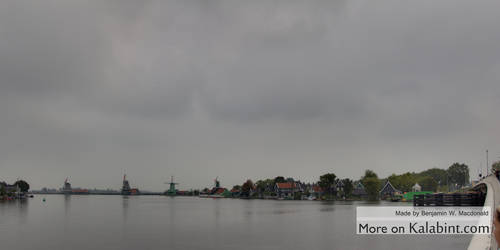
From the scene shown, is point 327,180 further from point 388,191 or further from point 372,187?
point 388,191

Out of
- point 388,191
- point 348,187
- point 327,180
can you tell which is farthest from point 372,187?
point 327,180

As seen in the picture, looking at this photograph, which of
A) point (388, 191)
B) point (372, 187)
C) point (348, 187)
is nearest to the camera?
point (372, 187)

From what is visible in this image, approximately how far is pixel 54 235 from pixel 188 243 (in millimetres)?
19837

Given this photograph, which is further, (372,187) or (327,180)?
(327,180)

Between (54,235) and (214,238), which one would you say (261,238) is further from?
(54,235)

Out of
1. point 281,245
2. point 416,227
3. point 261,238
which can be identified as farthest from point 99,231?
point 416,227

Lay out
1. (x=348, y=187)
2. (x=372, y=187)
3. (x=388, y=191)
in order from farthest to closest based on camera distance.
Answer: (x=348, y=187) → (x=388, y=191) → (x=372, y=187)

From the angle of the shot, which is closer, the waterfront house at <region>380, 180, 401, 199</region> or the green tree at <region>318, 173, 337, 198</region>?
the waterfront house at <region>380, 180, 401, 199</region>

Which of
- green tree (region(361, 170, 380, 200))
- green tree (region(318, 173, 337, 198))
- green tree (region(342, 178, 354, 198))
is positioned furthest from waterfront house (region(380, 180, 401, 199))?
green tree (region(318, 173, 337, 198))

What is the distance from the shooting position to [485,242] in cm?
1655

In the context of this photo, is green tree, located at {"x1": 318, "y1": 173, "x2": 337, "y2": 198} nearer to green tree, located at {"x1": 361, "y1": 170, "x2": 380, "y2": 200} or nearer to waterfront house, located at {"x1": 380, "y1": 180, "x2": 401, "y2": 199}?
green tree, located at {"x1": 361, "y1": 170, "x2": 380, "y2": 200}

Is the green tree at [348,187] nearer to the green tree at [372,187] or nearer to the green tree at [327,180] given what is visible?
the green tree at [327,180]

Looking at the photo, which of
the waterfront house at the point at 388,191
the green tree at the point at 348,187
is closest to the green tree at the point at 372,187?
the waterfront house at the point at 388,191

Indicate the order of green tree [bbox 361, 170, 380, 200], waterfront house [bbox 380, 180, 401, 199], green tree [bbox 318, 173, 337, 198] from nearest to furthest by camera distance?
green tree [bbox 361, 170, 380, 200] → waterfront house [bbox 380, 180, 401, 199] → green tree [bbox 318, 173, 337, 198]
